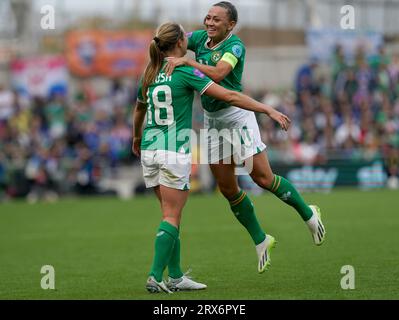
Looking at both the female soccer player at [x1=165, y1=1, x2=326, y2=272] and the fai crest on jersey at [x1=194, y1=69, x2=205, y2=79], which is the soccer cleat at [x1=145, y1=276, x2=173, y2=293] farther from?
the fai crest on jersey at [x1=194, y1=69, x2=205, y2=79]

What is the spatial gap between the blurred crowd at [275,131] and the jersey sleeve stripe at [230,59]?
43.9ft

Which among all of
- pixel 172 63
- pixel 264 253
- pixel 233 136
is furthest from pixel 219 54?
pixel 264 253

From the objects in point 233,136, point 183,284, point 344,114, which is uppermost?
point 233,136

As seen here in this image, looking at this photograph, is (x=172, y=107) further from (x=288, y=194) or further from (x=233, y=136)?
(x=288, y=194)

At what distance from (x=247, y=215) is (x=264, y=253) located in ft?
1.29

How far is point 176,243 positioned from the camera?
23.9 feet

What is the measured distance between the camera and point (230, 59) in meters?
7.30

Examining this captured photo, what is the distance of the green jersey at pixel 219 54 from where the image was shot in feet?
24.6

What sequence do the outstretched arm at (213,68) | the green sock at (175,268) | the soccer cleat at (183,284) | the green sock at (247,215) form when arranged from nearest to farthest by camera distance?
the outstretched arm at (213,68)
the soccer cleat at (183,284)
the green sock at (175,268)
the green sock at (247,215)

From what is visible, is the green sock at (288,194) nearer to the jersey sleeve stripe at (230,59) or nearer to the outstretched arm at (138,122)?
the jersey sleeve stripe at (230,59)

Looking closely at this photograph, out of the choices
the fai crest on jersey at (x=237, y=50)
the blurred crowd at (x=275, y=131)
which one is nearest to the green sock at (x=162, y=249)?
the fai crest on jersey at (x=237, y=50)

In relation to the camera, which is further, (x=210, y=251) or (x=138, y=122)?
(x=210, y=251)

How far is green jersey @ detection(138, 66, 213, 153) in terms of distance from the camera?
22.6 ft
